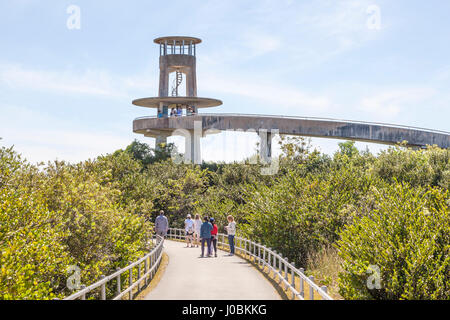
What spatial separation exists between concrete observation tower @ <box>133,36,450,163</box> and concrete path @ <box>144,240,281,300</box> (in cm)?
3698

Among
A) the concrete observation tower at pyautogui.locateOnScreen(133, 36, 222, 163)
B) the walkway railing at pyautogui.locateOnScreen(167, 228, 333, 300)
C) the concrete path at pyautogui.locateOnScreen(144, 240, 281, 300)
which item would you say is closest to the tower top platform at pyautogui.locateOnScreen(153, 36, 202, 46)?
the concrete observation tower at pyautogui.locateOnScreen(133, 36, 222, 163)

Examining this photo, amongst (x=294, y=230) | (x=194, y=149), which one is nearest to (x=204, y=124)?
(x=194, y=149)

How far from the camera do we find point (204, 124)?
208ft

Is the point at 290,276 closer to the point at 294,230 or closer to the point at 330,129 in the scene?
the point at 294,230

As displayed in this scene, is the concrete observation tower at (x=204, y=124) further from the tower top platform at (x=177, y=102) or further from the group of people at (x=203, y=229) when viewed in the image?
the group of people at (x=203, y=229)

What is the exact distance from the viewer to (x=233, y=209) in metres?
38.5

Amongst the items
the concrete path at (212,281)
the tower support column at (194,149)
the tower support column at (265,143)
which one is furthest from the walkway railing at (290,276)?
the tower support column at (194,149)

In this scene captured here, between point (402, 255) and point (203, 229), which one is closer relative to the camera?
point (402, 255)

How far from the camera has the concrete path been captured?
14.4 metres

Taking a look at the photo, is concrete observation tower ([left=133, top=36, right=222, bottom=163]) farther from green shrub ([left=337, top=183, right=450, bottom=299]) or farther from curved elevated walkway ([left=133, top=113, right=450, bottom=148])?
green shrub ([left=337, top=183, right=450, bottom=299])

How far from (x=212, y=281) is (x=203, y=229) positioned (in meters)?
6.53

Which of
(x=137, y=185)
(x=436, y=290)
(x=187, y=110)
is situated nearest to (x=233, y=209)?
(x=137, y=185)
